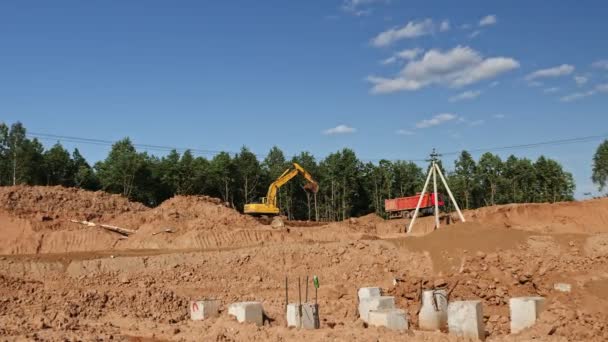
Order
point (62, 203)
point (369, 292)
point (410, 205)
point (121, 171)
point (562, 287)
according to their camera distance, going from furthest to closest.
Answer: point (121, 171) < point (410, 205) < point (62, 203) < point (369, 292) < point (562, 287)

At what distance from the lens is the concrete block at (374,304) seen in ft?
46.9

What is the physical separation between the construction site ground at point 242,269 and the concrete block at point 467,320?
16.4 inches

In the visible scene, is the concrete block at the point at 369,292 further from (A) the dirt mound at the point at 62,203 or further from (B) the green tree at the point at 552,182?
(B) the green tree at the point at 552,182

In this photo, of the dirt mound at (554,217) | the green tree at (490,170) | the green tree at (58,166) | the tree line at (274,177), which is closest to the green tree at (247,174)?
the tree line at (274,177)

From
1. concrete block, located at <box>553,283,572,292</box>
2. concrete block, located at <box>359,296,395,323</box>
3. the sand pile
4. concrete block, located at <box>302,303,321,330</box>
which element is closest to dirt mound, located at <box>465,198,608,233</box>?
the sand pile

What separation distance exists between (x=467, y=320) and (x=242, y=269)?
972cm

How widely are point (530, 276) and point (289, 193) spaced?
45223 mm

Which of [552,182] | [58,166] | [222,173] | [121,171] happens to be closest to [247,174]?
[222,173]

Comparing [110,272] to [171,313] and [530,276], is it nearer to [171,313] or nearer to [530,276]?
[171,313]

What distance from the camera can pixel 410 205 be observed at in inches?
1633

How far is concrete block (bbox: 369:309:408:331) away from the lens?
12914 mm

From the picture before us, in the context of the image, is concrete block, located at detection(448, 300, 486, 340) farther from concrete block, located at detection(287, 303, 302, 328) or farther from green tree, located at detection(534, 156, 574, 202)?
green tree, located at detection(534, 156, 574, 202)

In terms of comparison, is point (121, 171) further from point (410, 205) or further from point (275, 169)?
point (410, 205)

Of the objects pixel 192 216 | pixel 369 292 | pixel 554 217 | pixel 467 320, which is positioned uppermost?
pixel 192 216
